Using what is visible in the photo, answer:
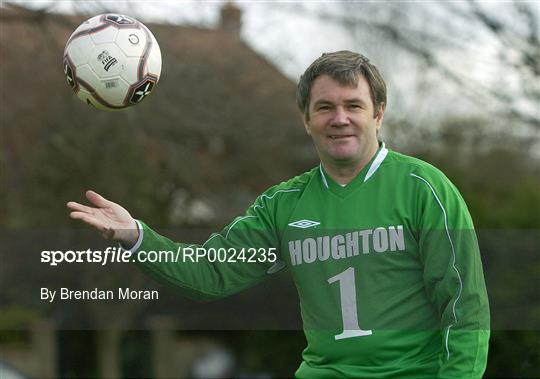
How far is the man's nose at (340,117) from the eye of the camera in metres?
3.75

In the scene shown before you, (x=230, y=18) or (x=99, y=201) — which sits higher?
(x=230, y=18)

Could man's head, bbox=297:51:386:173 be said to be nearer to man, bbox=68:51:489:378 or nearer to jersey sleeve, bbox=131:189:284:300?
man, bbox=68:51:489:378

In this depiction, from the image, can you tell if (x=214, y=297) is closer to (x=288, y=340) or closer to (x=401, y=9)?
(x=288, y=340)

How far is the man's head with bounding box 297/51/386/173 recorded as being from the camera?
378 cm

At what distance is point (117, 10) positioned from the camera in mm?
10383

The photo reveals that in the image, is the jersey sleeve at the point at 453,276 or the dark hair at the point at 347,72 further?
the dark hair at the point at 347,72

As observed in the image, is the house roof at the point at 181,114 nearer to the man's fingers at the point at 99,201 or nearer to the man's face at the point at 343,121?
the man's fingers at the point at 99,201

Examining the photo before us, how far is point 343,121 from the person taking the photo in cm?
375

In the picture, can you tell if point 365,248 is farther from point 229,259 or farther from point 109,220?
point 109,220

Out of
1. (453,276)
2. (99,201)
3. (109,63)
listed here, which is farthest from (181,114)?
(453,276)

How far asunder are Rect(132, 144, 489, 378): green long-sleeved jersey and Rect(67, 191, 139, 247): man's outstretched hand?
0.06 m

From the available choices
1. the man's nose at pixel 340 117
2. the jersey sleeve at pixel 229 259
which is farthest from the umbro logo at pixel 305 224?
the man's nose at pixel 340 117

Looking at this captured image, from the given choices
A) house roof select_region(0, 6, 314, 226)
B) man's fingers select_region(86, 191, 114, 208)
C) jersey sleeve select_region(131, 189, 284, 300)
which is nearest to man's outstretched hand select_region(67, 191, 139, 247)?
man's fingers select_region(86, 191, 114, 208)

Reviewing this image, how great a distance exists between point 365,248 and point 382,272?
12 centimetres
